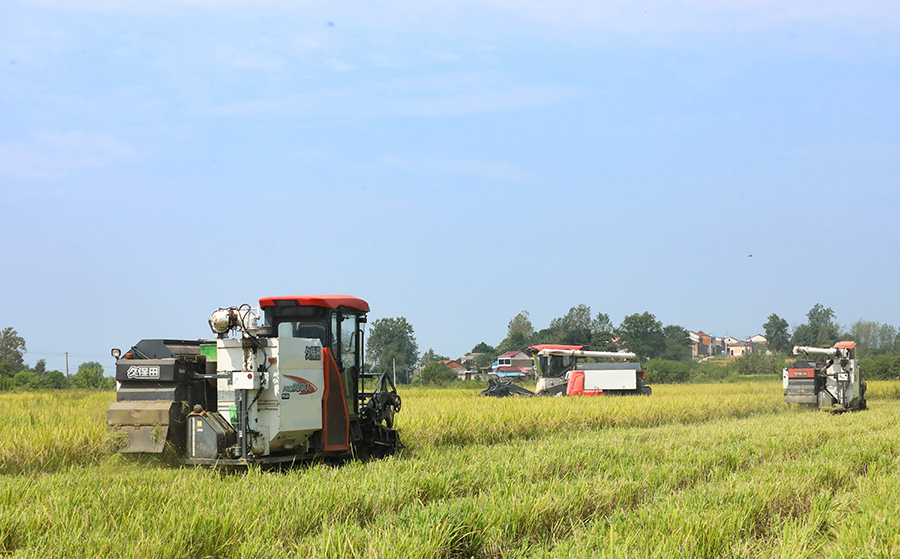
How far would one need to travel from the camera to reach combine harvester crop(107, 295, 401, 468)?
8367mm

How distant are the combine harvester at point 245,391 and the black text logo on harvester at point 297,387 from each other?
12 millimetres

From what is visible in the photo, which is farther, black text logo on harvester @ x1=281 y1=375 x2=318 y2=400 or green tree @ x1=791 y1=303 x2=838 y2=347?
green tree @ x1=791 y1=303 x2=838 y2=347

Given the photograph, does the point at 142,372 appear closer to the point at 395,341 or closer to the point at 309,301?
the point at 309,301

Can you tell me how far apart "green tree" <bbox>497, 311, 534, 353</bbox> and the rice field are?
342 ft

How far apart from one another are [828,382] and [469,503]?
19.4m

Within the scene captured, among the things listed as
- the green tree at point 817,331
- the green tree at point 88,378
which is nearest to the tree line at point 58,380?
the green tree at point 88,378

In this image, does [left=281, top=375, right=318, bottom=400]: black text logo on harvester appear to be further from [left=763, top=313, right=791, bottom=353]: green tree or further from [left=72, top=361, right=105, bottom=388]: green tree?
[left=763, top=313, right=791, bottom=353]: green tree

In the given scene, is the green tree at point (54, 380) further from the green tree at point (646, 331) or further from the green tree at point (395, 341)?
the green tree at point (646, 331)

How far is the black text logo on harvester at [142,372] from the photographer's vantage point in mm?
8617

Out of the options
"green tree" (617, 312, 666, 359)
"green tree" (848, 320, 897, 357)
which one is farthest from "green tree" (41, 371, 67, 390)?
"green tree" (848, 320, 897, 357)

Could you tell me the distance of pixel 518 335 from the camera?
381ft

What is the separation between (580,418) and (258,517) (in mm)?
→ 11605

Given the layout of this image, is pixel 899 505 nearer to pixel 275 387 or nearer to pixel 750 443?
pixel 750 443

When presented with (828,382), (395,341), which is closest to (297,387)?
(828,382)
